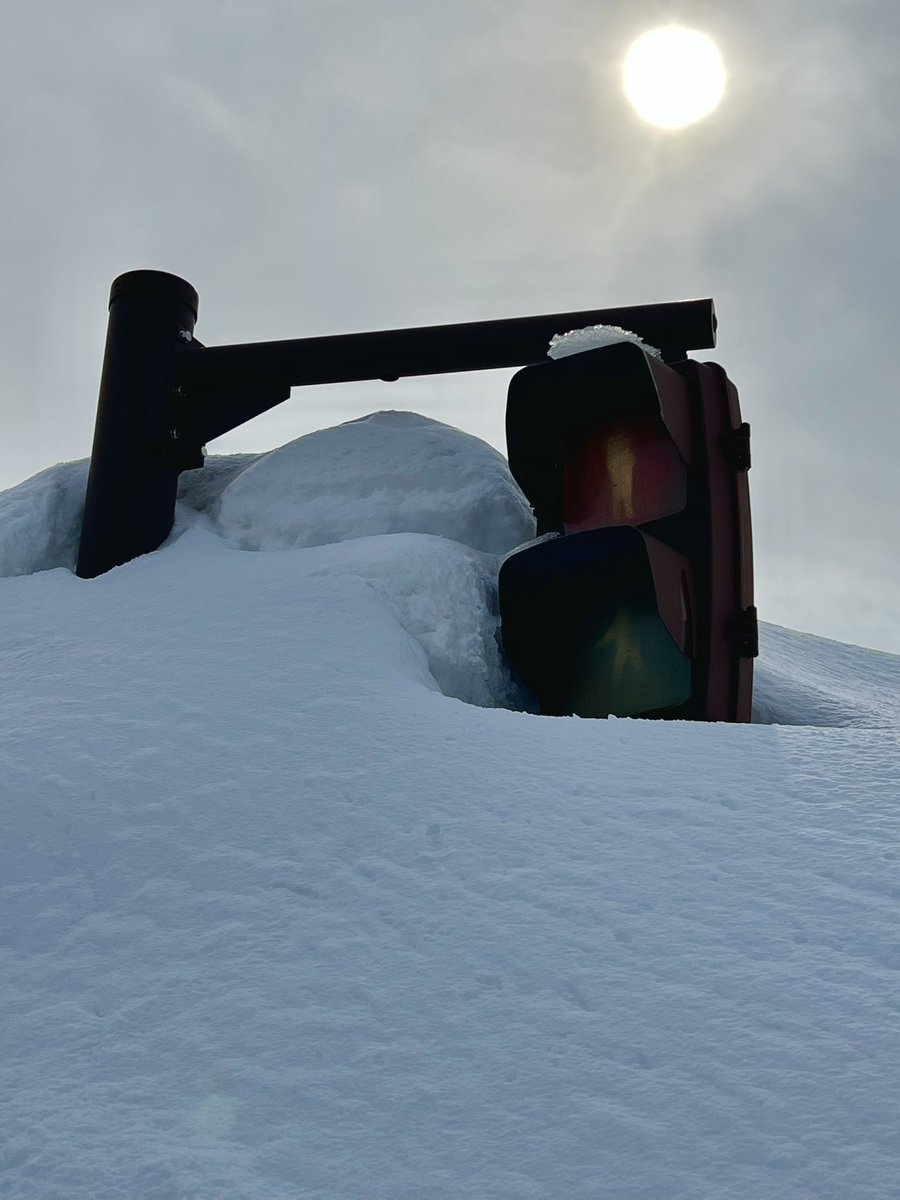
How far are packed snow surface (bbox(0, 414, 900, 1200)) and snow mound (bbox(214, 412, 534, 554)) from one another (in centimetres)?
167

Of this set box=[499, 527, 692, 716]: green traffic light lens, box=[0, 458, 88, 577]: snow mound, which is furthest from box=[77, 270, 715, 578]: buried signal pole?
box=[499, 527, 692, 716]: green traffic light lens

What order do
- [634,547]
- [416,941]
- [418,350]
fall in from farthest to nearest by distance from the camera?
[418,350] < [634,547] < [416,941]

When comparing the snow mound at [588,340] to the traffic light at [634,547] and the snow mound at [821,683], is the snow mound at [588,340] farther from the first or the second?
the snow mound at [821,683]

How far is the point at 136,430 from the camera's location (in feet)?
18.5

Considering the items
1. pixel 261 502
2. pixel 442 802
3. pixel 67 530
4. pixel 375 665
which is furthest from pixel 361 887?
pixel 67 530

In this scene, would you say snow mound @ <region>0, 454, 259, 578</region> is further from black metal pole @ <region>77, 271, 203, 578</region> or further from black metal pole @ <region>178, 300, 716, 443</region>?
black metal pole @ <region>178, 300, 716, 443</region>

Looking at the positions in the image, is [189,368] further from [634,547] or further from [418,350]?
[634,547]

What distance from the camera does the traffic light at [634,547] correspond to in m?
4.30

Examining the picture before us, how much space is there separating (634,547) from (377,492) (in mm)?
1906

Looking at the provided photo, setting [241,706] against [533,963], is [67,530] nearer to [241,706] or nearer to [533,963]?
[241,706]

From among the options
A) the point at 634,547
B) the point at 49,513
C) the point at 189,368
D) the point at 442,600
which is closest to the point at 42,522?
the point at 49,513

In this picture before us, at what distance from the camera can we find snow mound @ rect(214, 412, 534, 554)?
541 cm

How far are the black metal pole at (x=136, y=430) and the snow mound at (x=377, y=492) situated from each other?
42 centimetres

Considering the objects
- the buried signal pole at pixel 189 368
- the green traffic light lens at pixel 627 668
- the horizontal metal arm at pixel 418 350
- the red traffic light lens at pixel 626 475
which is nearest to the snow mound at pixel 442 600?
the green traffic light lens at pixel 627 668
